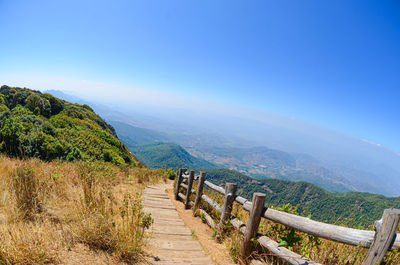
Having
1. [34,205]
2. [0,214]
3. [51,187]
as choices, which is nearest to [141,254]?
[34,205]

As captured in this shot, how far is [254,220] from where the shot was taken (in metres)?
2.89

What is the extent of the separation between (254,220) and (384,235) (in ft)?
5.09

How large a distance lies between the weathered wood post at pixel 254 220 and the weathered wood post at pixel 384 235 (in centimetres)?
133

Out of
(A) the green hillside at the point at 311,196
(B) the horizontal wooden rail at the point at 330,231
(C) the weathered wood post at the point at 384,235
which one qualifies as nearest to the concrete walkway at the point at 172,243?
(B) the horizontal wooden rail at the point at 330,231

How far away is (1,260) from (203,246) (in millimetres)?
2862

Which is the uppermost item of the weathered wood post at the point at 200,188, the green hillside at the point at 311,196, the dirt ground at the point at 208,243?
the weathered wood post at the point at 200,188

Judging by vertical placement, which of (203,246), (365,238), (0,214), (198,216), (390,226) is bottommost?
(198,216)

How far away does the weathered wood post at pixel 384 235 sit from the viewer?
176 cm

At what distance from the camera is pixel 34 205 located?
9.47 ft

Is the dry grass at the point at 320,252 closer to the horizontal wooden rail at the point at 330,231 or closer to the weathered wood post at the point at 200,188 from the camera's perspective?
the horizontal wooden rail at the point at 330,231

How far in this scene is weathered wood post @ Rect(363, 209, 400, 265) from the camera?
1.76 m

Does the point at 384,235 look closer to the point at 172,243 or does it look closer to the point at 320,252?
the point at 320,252

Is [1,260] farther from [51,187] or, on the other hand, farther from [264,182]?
[264,182]

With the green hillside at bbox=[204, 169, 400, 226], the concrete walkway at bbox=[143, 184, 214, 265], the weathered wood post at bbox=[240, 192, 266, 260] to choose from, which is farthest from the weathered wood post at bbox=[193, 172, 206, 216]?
the green hillside at bbox=[204, 169, 400, 226]
